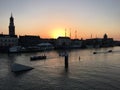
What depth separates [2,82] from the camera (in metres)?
40.2

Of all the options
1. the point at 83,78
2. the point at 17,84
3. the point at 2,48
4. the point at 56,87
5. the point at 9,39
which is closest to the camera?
the point at 56,87

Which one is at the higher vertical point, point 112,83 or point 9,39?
point 9,39

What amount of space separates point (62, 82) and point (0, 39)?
125431 millimetres

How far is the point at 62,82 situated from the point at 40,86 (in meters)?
5.43

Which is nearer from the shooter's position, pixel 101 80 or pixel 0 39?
pixel 101 80

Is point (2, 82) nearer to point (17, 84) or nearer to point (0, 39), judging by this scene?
point (17, 84)

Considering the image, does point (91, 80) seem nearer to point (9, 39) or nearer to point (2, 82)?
point (2, 82)

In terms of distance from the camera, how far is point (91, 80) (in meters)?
40.1

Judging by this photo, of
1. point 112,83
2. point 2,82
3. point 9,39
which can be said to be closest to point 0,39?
point 9,39

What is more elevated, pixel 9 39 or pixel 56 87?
pixel 9 39

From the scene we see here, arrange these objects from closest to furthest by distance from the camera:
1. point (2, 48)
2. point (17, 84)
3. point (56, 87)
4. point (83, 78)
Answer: point (56, 87) < point (17, 84) < point (83, 78) < point (2, 48)

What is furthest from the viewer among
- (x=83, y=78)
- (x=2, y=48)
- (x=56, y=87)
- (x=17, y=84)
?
(x=2, y=48)

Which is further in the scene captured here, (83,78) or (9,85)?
(83,78)

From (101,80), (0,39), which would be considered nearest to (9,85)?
(101,80)
